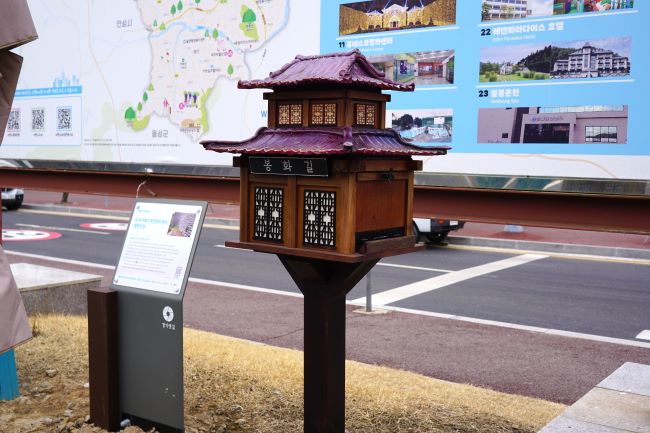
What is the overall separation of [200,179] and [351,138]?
2.95 meters

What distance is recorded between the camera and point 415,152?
4.07 m

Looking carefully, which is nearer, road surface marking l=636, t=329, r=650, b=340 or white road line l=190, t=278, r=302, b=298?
road surface marking l=636, t=329, r=650, b=340

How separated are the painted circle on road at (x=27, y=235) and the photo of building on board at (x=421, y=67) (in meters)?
14.7

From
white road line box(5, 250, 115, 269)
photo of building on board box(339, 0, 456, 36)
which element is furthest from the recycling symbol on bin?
white road line box(5, 250, 115, 269)

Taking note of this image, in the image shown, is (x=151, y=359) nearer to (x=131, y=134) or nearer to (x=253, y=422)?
(x=253, y=422)

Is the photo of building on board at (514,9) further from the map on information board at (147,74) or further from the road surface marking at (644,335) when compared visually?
the road surface marking at (644,335)

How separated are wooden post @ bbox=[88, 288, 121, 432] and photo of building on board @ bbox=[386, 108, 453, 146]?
7.01 ft

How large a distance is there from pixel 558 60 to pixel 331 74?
139cm

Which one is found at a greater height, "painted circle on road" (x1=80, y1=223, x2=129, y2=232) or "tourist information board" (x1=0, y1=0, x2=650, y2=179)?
"tourist information board" (x1=0, y1=0, x2=650, y2=179)

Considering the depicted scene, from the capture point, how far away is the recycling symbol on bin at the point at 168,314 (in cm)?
436

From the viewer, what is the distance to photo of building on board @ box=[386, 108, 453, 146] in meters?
4.81

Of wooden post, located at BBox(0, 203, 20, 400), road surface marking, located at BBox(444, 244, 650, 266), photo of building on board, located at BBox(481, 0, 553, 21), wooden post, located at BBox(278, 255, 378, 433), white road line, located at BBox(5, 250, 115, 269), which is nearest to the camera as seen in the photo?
wooden post, located at BBox(278, 255, 378, 433)

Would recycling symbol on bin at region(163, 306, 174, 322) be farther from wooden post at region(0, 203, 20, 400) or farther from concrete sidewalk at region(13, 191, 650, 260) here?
concrete sidewalk at region(13, 191, 650, 260)

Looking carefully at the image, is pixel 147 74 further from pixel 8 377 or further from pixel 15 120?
pixel 8 377
